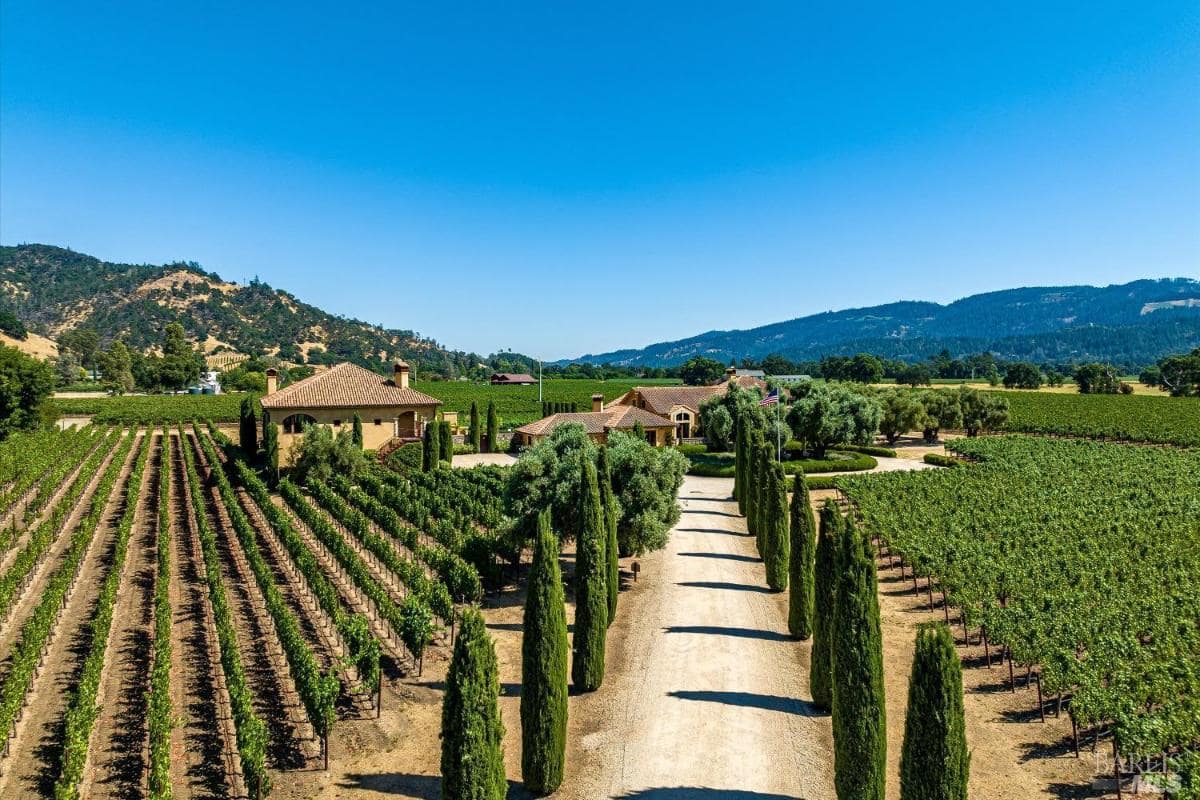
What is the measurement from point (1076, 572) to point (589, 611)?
16.4 meters

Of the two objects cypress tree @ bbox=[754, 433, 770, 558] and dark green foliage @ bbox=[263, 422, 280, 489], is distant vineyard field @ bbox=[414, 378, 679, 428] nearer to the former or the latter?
dark green foliage @ bbox=[263, 422, 280, 489]

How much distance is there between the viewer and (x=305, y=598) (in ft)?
76.3

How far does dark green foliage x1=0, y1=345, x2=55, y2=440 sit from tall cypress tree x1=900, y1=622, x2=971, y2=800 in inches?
3088

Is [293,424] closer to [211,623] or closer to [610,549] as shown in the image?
[211,623]

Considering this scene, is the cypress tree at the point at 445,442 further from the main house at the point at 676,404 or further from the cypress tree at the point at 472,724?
the cypress tree at the point at 472,724

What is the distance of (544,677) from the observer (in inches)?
508

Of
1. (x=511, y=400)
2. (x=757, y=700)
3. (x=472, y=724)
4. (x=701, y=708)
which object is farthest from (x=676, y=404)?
(x=472, y=724)

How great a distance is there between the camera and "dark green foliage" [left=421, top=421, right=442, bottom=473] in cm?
4669

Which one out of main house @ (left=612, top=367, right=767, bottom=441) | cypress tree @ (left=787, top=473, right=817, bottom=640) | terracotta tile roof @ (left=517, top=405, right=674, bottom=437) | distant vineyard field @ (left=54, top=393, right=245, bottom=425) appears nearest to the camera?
cypress tree @ (left=787, top=473, right=817, bottom=640)

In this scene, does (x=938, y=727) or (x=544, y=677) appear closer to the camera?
(x=938, y=727)

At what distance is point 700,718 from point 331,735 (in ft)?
27.5

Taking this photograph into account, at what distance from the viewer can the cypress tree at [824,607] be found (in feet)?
48.6

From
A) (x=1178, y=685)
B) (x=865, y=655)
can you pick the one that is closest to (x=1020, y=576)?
(x=1178, y=685)

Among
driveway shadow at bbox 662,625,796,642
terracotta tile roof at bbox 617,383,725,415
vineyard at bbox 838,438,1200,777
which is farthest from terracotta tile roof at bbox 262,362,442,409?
driveway shadow at bbox 662,625,796,642
